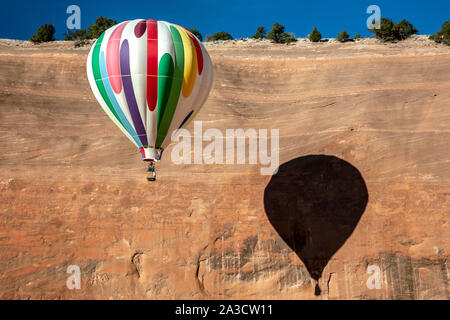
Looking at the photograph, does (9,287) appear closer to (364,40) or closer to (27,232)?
(27,232)

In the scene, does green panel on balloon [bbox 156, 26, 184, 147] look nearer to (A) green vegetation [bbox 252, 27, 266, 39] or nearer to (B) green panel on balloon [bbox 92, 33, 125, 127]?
(B) green panel on balloon [bbox 92, 33, 125, 127]

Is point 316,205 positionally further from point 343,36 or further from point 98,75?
point 343,36

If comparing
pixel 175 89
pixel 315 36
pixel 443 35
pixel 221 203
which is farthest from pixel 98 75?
pixel 443 35

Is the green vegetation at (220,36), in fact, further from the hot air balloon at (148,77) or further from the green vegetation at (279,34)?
the hot air balloon at (148,77)

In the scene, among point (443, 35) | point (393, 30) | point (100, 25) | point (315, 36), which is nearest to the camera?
point (443, 35)

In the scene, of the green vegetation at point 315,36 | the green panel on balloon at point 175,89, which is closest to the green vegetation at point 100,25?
the green vegetation at point 315,36

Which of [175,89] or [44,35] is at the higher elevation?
[44,35]
